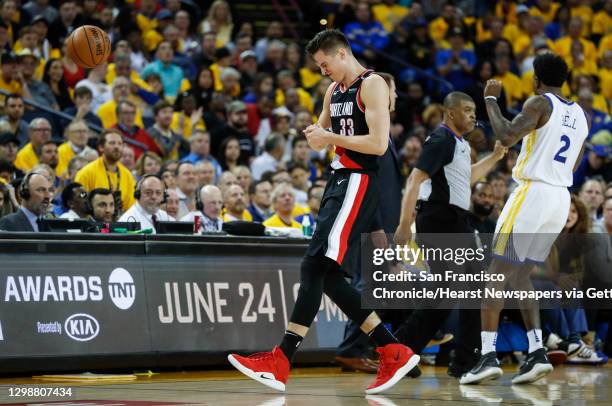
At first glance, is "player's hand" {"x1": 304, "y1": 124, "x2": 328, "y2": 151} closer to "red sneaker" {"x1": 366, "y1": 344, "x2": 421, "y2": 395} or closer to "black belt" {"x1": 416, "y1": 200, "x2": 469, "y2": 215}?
"red sneaker" {"x1": 366, "y1": 344, "x2": 421, "y2": 395}

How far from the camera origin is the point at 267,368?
747 cm

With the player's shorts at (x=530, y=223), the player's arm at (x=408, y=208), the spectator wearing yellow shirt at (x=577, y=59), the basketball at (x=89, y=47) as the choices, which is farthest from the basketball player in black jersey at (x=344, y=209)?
the spectator wearing yellow shirt at (x=577, y=59)

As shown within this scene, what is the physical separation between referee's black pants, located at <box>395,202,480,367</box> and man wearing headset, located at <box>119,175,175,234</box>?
3324mm

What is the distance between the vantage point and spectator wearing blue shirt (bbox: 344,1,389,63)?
21094 mm

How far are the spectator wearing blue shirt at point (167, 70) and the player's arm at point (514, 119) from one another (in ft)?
32.0

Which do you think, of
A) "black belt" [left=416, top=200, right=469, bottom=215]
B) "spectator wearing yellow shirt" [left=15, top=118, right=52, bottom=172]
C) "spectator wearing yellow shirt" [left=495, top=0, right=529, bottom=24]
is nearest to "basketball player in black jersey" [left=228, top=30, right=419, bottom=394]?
"black belt" [left=416, top=200, right=469, bottom=215]

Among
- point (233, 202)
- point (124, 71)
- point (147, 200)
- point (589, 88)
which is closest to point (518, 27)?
point (589, 88)

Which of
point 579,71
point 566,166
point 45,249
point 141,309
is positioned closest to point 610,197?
point 566,166

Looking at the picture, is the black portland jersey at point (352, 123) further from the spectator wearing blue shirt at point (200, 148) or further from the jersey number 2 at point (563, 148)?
the spectator wearing blue shirt at point (200, 148)

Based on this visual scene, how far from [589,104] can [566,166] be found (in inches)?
441

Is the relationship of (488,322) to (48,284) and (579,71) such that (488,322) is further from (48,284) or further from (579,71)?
(579,71)

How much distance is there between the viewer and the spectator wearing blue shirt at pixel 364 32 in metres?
21.1

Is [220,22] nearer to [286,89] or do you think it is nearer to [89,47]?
[286,89]

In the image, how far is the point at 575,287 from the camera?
12242 millimetres
